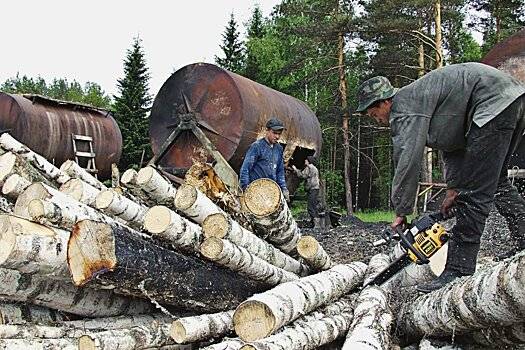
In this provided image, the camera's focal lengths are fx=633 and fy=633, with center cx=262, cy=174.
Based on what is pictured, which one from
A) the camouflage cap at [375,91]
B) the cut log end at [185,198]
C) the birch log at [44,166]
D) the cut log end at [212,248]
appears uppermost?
the camouflage cap at [375,91]

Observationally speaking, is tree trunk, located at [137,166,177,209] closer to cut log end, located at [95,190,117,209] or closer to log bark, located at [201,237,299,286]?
cut log end, located at [95,190,117,209]

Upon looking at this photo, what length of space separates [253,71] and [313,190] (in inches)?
885

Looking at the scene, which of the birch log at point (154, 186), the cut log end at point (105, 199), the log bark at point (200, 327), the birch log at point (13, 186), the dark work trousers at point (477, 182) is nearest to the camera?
the log bark at point (200, 327)

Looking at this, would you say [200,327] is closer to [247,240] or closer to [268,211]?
[247,240]

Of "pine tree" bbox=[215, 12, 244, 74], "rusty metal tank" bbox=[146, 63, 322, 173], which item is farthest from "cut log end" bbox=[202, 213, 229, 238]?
"pine tree" bbox=[215, 12, 244, 74]

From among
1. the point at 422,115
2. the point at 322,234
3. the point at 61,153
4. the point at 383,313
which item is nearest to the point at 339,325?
the point at 383,313

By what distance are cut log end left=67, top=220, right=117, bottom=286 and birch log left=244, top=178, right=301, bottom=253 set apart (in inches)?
57.7

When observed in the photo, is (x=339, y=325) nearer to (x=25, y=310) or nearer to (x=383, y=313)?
(x=383, y=313)

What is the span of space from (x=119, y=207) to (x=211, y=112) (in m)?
5.29

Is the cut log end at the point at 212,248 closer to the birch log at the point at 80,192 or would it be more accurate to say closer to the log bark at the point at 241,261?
the log bark at the point at 241,261

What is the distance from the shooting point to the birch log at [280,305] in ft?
10.4

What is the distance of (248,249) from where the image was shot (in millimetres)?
4441

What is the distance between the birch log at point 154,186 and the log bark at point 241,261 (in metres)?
1.26

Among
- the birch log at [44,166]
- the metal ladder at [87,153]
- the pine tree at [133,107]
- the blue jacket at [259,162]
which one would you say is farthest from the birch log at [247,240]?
the pine tree at [133,107]
